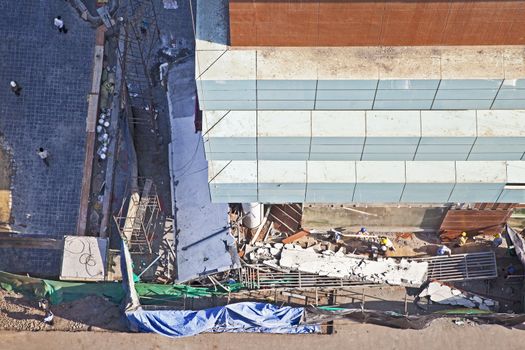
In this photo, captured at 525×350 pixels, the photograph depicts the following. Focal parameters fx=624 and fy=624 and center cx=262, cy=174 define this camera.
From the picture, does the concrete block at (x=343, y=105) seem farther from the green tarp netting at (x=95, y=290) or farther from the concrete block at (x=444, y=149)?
the green tarp netting at (x=95, y=290)

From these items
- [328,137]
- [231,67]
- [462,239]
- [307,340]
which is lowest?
[307,340]

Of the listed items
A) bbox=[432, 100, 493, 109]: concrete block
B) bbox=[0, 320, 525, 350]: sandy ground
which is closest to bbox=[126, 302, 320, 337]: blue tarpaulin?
bbox=[0, 320, 525, 350]: sandy ground

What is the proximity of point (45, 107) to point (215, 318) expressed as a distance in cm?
1400

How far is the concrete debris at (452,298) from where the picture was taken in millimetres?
29375

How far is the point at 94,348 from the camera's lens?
94.3 feet

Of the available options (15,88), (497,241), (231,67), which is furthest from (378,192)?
(15,88)

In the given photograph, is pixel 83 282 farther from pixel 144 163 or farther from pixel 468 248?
pixel 468 248

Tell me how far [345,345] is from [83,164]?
→ 15.6 metres

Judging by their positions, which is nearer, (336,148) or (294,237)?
(336,148)

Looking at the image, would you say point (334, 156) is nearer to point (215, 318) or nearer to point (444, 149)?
point (444, 149)

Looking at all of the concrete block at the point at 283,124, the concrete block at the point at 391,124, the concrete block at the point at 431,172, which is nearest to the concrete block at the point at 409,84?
the concrete block at the point at 391,124

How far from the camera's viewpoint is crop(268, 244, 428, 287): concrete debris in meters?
29.4

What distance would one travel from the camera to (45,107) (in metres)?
31.9

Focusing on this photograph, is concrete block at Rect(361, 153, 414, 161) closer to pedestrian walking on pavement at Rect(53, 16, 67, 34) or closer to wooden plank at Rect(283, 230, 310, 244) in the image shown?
wooden plank at Rect(283, 230, 310, 244)
